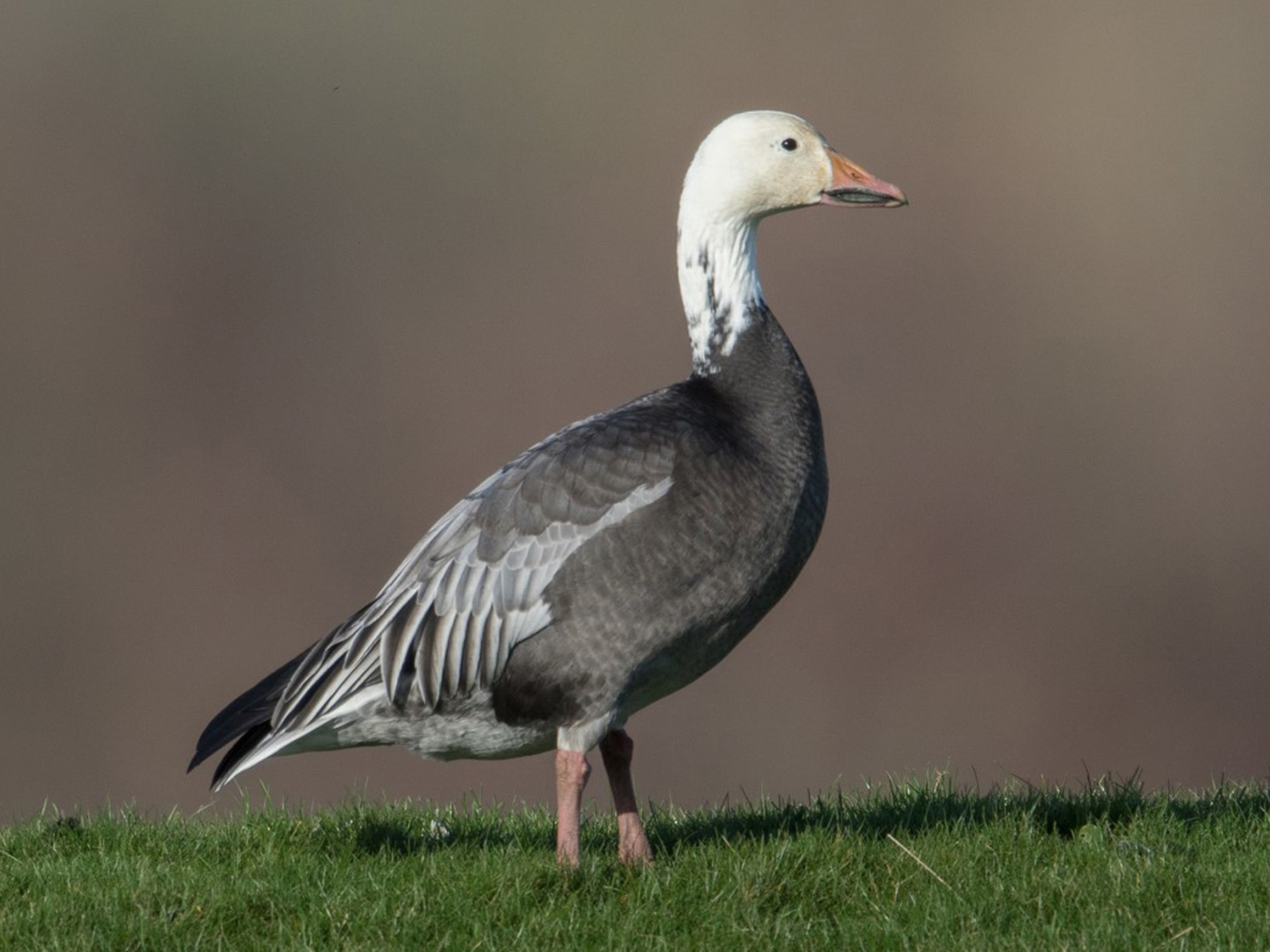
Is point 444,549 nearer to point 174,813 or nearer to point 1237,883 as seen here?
point 174,813

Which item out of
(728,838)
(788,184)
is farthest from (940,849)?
(788,184)

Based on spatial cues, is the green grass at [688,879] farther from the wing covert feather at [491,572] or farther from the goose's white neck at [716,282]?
the goose's white neck at [716,282]

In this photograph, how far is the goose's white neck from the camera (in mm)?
7258

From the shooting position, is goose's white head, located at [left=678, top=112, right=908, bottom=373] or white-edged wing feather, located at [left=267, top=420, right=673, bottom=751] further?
goose's white head, located at [left=678, top=112, right=908, bottom=373]

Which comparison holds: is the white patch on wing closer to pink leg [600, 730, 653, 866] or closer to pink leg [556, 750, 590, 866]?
pink leg [556, 750, 590, 866]

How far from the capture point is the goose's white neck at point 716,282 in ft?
23.8

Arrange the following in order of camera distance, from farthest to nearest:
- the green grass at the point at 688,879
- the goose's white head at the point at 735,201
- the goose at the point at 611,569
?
the goose's white head at the point at 735,201 < the goose at the point at 611,569 < the green grass at the point at 688,879

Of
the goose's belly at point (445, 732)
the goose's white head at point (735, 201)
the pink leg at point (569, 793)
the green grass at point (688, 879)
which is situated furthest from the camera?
the goose's white head at point (735, 201)

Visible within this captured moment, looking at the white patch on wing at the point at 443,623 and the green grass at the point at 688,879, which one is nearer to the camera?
the green grass at the point at 688,879

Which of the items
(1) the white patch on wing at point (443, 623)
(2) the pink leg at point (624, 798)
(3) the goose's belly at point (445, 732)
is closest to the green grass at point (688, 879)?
(2) the pink leg at point (624, 798)

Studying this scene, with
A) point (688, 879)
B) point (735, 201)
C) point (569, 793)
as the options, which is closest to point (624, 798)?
point (569, 793)

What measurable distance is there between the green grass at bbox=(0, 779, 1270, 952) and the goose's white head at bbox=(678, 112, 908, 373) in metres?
2.08

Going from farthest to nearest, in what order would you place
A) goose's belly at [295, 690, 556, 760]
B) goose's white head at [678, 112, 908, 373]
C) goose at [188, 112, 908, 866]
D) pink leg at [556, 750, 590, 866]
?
goose's white head at [678, 112, 908, 373] → goose's belly at [295, 690, 556, 760] → pink leg at [556, 750, 590, 866] → goose at [188, 112, 908, 866]

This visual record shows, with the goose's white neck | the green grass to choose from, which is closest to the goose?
the goose's white neck
